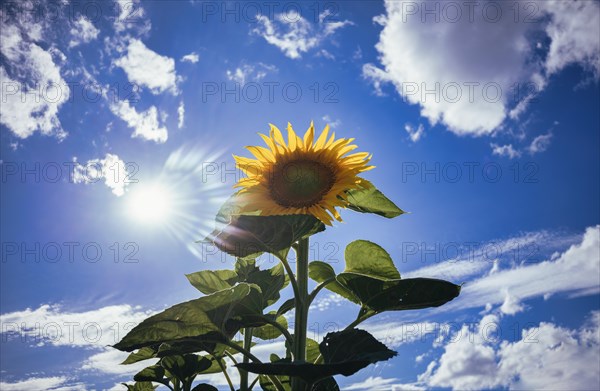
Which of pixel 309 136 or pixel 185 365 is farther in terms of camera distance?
pixel 185 365

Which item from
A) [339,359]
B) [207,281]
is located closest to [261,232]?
[339,359]

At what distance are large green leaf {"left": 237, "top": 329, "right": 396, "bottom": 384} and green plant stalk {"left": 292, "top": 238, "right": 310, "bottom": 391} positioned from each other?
0.30 feet

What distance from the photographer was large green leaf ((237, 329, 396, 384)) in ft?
6.30

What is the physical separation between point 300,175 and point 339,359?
37.6 inches

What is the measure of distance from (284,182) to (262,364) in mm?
1014

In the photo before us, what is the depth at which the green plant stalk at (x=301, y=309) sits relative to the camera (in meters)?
2.33

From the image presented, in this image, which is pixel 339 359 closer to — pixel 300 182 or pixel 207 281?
pixel 300 182

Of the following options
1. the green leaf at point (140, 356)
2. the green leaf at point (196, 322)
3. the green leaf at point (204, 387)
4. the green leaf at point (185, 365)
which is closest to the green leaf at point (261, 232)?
the green leaf at point (196, 322)

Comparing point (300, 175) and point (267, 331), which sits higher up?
point (300, 175)

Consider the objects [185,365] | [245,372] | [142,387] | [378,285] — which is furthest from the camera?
[142,387]

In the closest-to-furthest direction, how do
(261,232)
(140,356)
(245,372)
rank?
(261,232) < (140,356) < (245,372)

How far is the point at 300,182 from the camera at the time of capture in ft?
8.55

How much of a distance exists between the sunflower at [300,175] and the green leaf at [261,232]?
0.24m

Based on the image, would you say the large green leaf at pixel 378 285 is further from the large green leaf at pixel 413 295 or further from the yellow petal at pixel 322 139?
the yellow petal at pixel 322 139
